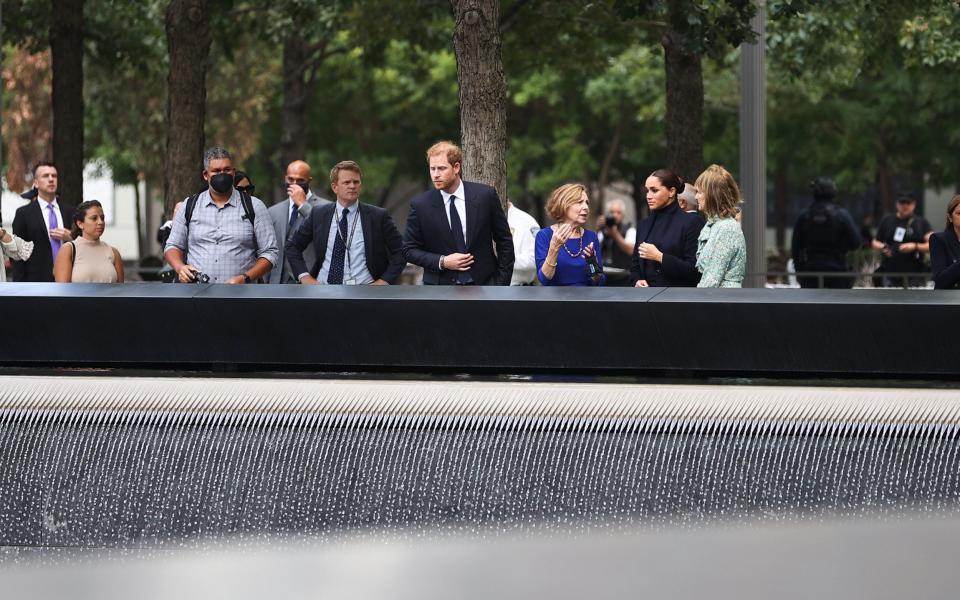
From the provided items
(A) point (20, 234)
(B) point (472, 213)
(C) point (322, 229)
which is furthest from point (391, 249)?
(A) point (20, 234)

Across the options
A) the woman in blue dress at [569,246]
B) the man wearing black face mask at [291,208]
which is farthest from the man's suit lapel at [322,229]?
the woman in blue dress at [569,246]

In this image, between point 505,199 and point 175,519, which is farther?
point 505,199

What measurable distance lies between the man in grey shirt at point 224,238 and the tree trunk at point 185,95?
5.08 meters

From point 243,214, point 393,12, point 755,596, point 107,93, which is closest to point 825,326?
point 755,596

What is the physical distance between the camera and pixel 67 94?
18000 mm

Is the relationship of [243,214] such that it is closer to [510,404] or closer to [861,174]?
[510,404]

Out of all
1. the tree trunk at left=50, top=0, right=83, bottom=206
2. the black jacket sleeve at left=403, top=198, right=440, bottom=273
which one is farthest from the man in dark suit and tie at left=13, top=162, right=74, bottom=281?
the tree trunk at left=50, top=0, right=83, bottom=206

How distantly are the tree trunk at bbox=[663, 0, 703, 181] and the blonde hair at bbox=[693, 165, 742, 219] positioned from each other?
25.3ft

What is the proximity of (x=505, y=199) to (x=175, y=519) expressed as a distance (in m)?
4.27

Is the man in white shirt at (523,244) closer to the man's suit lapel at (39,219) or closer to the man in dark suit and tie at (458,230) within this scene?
the man in dark suit and tie at (458,230)

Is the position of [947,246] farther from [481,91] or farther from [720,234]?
[481,91]

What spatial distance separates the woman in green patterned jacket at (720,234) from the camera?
8.52 metres

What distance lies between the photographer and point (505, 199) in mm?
11242

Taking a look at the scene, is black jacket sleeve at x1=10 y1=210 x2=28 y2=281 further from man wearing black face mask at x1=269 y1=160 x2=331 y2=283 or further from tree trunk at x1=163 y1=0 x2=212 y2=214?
tree trunk at x1=163 y1=0 x2=212 y2=214
